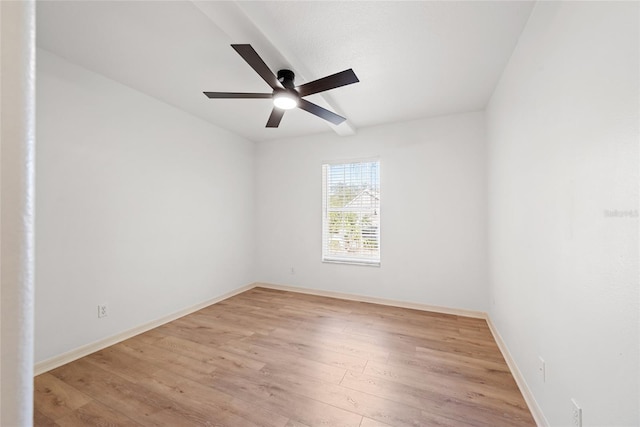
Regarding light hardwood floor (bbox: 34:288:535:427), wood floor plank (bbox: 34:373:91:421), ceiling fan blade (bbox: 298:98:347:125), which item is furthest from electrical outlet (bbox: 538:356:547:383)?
wood floor plank (bbox: 34:373:91:421)

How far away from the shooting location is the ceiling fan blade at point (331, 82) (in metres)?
1.81

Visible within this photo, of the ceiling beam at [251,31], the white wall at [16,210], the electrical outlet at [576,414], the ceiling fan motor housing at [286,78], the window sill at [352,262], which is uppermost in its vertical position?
the ceiling beam at [251,31]

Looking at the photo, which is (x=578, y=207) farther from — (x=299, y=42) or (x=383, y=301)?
(x=383, y=301)

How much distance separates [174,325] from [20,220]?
332 centimetres

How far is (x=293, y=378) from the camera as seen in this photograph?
2.05 m

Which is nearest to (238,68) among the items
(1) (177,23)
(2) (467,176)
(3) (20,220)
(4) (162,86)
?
(1) (177,23)

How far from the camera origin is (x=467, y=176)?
10.6ft

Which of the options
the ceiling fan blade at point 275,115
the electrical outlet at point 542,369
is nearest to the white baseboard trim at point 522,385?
the electrical outlet at point 542,369

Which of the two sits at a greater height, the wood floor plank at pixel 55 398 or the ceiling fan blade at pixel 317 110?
the ceiling fan blade at pixel 317 110

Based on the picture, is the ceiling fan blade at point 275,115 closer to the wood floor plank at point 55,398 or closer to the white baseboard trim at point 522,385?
the wood floor plank at point 55,398

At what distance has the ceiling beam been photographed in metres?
1.60

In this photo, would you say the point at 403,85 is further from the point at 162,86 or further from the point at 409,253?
the point at 162,86

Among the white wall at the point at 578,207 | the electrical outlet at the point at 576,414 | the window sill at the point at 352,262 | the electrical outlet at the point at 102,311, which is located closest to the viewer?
the white wall at the point at 578,207

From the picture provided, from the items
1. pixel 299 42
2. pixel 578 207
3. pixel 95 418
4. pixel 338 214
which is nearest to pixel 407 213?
pixel 338 214
